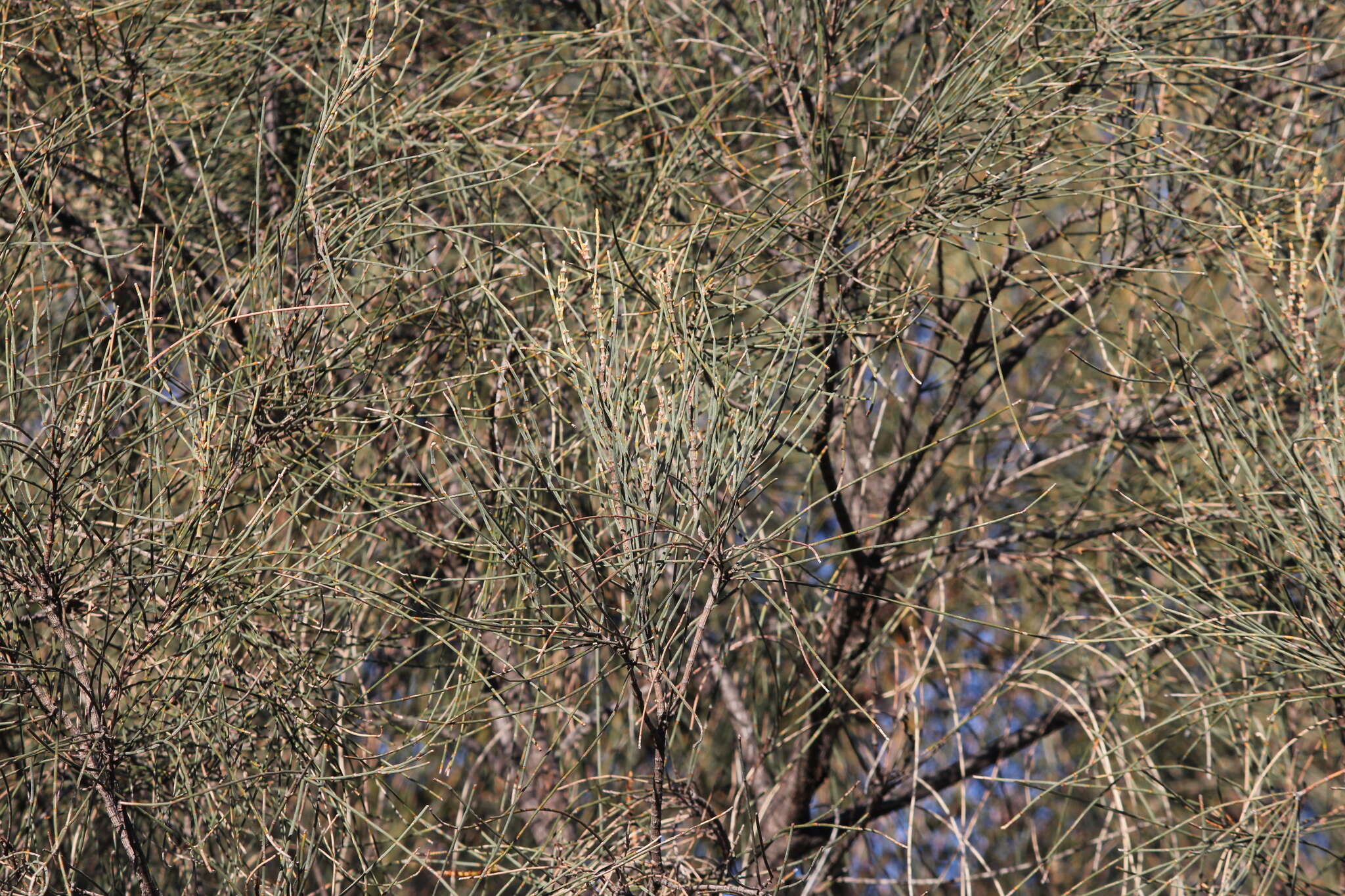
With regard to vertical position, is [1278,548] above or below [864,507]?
above

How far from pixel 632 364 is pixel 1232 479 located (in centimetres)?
88

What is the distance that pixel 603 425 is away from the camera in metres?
1.29

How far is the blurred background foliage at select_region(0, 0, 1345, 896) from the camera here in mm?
1293

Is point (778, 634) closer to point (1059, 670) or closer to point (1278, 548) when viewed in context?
point (1278, 548)

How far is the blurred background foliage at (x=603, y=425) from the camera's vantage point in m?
1.29

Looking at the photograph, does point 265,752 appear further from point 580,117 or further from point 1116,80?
point 1116,80

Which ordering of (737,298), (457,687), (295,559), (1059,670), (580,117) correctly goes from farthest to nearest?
(1059,670) < (580,117) < (295,559) < (737,298) < (457,687)

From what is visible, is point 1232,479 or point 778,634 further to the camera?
point 778,634

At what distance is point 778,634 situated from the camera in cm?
190

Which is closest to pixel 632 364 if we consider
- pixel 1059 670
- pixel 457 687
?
pixel 457 687

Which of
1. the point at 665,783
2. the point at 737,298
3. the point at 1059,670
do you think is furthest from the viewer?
the point at 1059,670

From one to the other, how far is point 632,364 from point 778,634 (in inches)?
23.3

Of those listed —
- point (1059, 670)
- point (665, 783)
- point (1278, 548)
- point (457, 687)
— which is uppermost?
point (457, 687)

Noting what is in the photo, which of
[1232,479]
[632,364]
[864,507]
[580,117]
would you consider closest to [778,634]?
[864,507]
